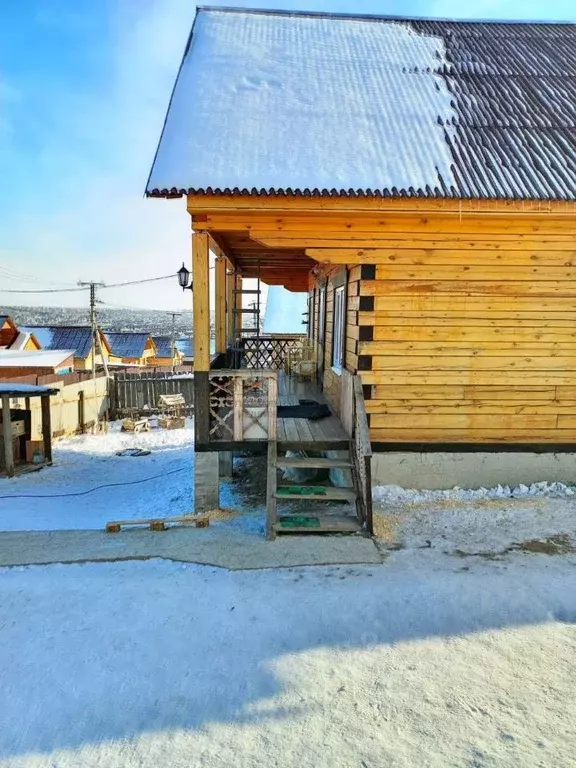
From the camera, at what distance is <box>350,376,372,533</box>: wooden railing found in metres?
5.66

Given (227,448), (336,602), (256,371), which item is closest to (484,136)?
(256,371)

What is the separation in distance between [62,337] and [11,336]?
4907 millimetres

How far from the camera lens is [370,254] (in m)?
6.71

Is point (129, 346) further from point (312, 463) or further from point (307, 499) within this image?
point (307, 499)

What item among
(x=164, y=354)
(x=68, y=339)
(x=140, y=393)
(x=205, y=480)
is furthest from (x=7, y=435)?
(x=164, y=354)

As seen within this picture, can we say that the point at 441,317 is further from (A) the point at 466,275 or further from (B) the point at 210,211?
(B) the point at 210,211

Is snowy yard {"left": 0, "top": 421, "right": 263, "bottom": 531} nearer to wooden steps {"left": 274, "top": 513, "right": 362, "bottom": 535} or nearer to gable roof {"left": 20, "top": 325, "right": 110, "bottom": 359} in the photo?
wooden steps {"left": 274, "top": 513, "right": 362, "bottom": 535}

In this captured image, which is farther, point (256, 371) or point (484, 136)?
point (484, 136)

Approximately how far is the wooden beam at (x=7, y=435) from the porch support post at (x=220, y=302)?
544 centimetres

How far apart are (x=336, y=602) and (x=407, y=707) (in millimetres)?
1181

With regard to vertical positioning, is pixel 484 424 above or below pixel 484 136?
below

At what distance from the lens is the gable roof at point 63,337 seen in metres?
38.1

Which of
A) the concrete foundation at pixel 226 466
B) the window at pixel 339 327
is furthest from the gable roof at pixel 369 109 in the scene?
the concrete foundation at pixel 226 466

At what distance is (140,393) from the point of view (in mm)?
22578
